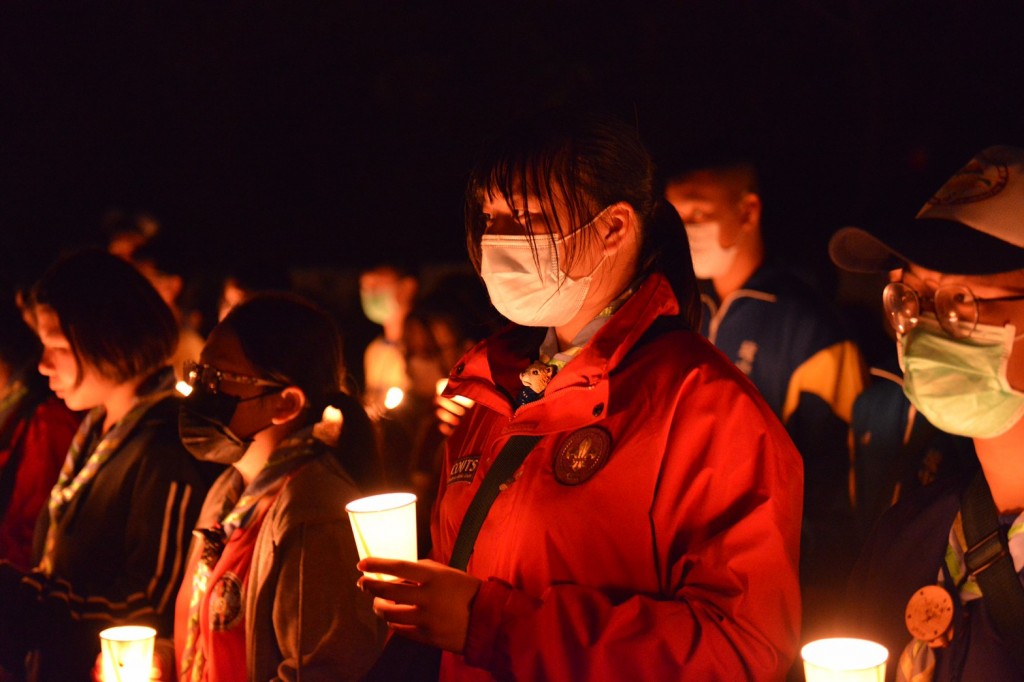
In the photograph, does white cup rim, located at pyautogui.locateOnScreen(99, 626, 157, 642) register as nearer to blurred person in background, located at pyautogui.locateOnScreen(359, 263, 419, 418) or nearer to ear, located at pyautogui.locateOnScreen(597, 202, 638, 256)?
ear, located at pyautogui.locateOnScreen(597, 202, 638, 256)

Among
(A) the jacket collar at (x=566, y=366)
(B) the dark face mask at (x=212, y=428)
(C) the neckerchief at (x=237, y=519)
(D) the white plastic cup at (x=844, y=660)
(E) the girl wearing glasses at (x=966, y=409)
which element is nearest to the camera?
(D) the white plastic cup at (x=844, y=660)

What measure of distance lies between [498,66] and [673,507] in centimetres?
1463

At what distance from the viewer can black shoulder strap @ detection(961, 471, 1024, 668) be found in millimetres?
2307

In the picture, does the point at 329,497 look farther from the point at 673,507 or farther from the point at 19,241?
the point at 19,241

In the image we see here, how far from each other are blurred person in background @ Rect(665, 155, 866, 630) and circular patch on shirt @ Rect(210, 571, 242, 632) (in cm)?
232

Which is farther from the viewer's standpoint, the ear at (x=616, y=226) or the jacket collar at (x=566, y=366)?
the ear at (x=616, y=226)

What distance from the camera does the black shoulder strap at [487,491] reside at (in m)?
2.63

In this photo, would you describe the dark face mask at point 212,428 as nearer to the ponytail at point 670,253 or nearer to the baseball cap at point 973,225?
the ponytail at point 670,253

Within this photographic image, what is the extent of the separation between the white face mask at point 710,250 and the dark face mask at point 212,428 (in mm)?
2594

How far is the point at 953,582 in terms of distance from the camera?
2.49 meters

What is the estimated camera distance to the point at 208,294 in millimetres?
12609

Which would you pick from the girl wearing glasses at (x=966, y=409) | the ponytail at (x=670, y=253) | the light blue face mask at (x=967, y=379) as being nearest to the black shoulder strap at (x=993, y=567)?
the girl wearing glasses at (x=966, y=409)

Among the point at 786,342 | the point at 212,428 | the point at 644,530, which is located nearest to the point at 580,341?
the point at 644,530

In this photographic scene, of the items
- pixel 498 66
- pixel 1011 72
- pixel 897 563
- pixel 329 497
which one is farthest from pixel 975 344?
pixel 498 66
